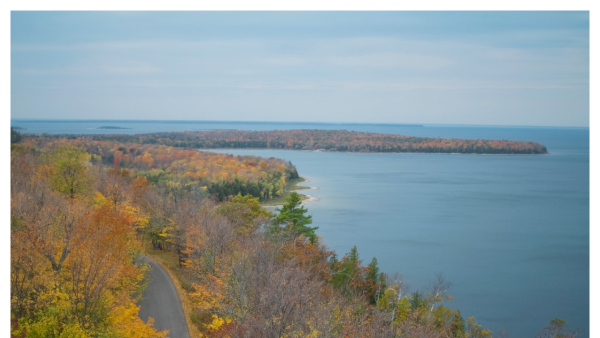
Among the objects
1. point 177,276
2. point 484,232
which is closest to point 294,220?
point 177,276

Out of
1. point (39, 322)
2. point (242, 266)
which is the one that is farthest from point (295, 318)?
point (39, 322)

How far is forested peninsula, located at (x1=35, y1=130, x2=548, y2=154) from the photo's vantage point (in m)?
98.0

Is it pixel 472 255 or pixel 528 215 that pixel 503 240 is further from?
pixel 528 215

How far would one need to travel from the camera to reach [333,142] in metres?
116

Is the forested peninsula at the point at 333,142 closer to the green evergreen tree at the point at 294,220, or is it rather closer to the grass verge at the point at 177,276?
the grass verge at the point at 177,276

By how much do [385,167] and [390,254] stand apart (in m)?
52.5

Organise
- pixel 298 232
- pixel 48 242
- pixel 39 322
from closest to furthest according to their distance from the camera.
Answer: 1. pixel 39 322
2. pixel 48 242
3. pixel 298 232

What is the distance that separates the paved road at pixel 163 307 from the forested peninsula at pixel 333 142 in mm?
79384

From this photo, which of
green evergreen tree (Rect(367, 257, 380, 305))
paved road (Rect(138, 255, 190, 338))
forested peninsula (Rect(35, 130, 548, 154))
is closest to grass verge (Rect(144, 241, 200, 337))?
paved road (Rect(138, 255, 190, 338))

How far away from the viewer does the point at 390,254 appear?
85.6 feet

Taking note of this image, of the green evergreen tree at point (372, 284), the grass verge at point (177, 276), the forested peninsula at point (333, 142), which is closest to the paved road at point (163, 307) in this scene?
the grass verge at point (177, 276)

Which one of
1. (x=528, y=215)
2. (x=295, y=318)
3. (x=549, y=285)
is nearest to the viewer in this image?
(x=295, y=318)

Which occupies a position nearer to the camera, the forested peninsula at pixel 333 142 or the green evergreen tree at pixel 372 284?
the green evergreen tree at pixel 372 284

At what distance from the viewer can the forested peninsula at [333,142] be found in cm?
9800
